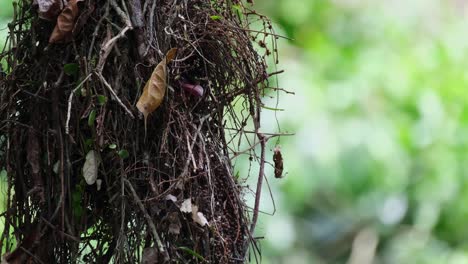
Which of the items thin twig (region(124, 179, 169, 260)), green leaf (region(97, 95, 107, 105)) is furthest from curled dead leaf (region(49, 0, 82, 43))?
thin twig (region(124, 179, 169, 260))

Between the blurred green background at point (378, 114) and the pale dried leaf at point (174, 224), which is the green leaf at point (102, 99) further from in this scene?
the blurred green background at point (378, 114)

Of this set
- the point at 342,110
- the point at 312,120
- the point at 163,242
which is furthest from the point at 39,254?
the point at 342,110

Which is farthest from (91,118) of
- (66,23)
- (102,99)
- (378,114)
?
(378,114)

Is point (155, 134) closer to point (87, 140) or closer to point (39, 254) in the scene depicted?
point (87, 140)

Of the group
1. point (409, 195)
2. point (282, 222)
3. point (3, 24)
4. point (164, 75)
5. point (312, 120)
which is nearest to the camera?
point (164, 75)

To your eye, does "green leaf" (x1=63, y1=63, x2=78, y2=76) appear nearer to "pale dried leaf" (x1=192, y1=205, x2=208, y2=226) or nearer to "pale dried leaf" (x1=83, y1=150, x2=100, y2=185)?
"pale dried leaf" (x1=83, y1=150, x2=100, y2=185)

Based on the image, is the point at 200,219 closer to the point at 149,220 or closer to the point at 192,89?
the point at 149,220
